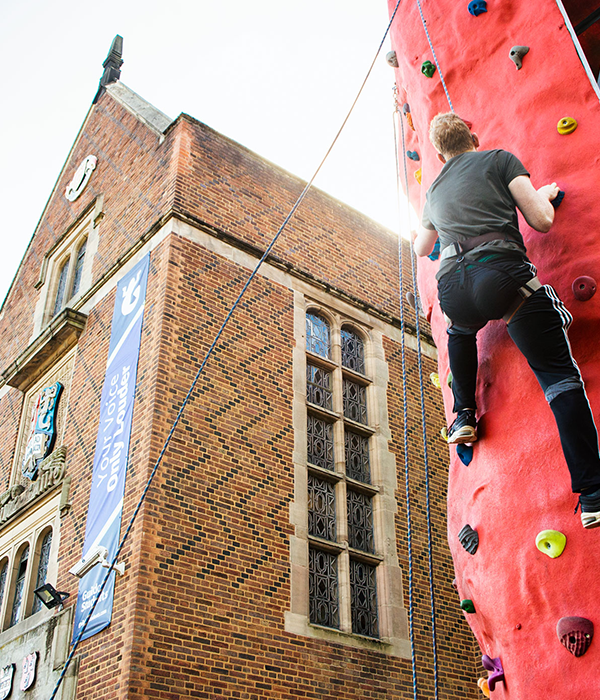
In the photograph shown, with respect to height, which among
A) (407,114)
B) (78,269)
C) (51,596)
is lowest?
(51,596)

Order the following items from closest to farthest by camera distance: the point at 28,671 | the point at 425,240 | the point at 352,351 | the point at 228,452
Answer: the point at 425,240
the point at 28,671
the point at 228,452
the point at 352,351

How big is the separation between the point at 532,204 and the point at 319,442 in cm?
749

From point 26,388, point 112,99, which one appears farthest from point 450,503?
point 112,99

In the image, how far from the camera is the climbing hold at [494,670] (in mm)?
3254

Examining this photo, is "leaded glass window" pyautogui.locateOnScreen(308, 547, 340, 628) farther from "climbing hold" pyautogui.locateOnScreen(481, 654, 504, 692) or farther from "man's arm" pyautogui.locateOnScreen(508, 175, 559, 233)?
"man's arm" pyautogui.locateOnScreen(508, 175, 559, 233)

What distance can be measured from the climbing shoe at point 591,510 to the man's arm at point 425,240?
5.64 feet

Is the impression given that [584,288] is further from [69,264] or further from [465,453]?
[69,264]

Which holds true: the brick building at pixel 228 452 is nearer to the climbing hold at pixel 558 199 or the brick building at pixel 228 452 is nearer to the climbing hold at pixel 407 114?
the climbing hold at pixel 407 114

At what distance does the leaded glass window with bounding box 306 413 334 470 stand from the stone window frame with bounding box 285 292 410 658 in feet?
0.42

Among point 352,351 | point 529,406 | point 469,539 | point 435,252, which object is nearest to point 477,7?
point 435,252

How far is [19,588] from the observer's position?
35.8 ft

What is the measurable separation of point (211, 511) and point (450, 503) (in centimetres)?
526

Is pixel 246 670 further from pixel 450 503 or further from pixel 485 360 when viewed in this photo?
→ pixel 485 360

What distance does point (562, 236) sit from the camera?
364 cm
